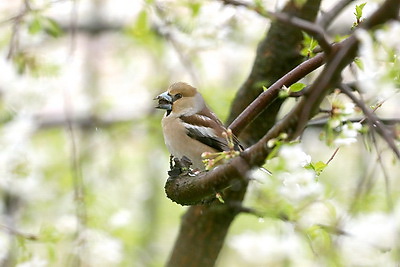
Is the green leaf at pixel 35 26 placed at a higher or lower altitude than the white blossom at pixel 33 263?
higher

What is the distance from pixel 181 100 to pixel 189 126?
254 millimetres

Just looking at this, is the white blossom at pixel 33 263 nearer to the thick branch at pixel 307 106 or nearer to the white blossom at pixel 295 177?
the thick branch at pixel 307 106

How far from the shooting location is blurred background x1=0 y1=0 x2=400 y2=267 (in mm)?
3527

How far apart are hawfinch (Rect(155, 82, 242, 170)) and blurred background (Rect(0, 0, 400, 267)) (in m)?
0.13

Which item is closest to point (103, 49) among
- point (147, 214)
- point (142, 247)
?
point (147, 214)

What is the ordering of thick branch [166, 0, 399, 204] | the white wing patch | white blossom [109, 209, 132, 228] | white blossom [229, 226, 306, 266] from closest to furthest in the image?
1. thick branch [166, 0, 399, 204]
2. the white wing patch
3. white blossom [109, 209, 132, 228]
4. white blossom [229, 226, 306, 266]

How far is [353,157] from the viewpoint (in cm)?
804

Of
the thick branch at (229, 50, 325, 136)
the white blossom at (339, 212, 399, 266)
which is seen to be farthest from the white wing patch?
the white blossom at (339, 212, 399, 266)

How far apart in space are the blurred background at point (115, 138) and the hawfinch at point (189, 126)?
0.13 meters

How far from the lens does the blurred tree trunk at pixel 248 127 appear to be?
329 cm

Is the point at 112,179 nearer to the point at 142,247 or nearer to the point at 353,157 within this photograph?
the point at 142,247

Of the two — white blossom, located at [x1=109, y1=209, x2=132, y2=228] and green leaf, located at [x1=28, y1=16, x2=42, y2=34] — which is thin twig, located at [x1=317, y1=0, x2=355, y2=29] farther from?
white blossom, located at [x1=109, y1=209, x2=132, y2=228]

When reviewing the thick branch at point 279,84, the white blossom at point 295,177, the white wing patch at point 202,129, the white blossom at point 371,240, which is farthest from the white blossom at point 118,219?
the white blossom at point 295,177

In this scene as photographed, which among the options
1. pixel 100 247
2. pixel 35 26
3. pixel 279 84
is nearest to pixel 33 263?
pixel 100 247
